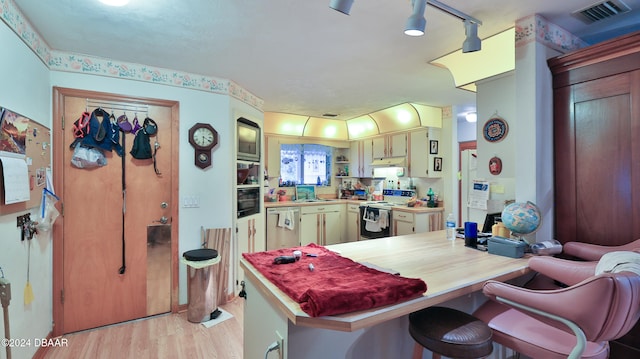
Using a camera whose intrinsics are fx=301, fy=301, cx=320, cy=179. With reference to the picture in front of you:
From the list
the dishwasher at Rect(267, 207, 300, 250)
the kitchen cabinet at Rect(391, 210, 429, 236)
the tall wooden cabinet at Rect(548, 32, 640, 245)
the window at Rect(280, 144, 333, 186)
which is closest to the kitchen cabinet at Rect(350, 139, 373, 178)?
the window at Rect(280, 144, 333, 186)

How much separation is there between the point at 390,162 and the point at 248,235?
2.60 metres

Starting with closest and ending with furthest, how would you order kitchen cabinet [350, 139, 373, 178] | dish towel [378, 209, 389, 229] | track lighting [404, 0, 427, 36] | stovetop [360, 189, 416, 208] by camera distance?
track lighting [404, 0, 427, 36] < dish towel [378, 209, 389, 229] < stovetop [360, 189, 416, 208] < kitchen cabinet [350, 139, 373, 178]

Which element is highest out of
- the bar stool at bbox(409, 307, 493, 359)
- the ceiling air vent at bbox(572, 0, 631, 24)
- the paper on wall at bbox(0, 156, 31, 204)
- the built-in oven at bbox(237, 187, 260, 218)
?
the ceiling air vent at bbox(572, 0, 631, 24)

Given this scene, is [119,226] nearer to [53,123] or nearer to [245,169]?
[53,123]

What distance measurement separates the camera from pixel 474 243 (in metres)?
2.07

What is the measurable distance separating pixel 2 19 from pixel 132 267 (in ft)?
6.77

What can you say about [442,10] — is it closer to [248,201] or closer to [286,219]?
[248,201]

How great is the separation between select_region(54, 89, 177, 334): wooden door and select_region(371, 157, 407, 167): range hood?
3272mm

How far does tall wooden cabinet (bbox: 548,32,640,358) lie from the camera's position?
66.6 inches

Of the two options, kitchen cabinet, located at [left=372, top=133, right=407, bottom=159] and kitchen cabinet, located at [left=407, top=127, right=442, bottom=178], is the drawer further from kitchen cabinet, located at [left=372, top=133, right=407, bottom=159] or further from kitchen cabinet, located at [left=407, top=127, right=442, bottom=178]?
kitchen cabinet, located at [left=407, top=127, right=442, bottom=178]

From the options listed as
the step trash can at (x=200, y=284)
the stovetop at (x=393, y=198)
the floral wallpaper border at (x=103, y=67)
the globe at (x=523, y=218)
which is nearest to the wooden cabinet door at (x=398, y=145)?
the stovetop at (x=393, y=198)

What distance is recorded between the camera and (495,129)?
7.95ft

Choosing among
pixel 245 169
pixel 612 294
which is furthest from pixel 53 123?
pixel 612 294

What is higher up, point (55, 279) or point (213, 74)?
point (213, 74)
